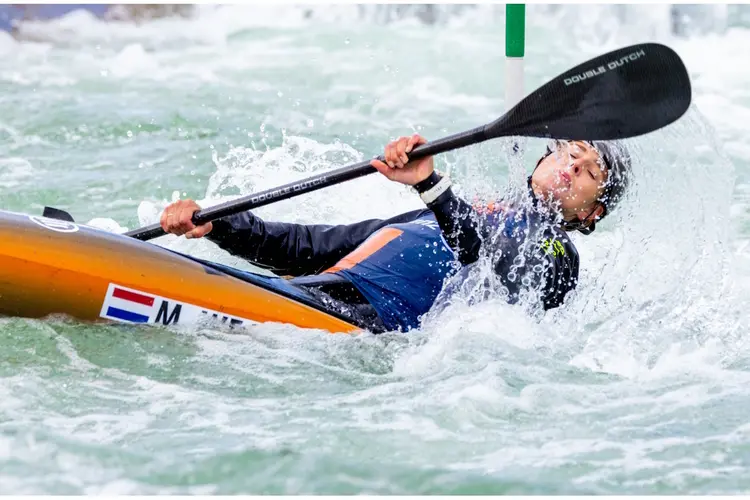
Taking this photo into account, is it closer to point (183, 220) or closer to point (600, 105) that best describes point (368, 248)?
point (183, 220)

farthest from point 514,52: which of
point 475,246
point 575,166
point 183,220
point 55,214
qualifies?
point 55,214

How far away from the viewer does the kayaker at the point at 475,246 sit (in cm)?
412

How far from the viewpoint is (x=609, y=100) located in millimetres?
3949

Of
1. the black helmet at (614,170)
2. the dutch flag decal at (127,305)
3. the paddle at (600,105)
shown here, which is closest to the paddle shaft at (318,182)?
the paddle at (600,105)

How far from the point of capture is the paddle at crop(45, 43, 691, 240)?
3822 mm

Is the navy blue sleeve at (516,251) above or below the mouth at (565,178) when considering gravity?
below

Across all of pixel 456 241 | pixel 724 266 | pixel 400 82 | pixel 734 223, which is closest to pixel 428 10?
pixel 400 82

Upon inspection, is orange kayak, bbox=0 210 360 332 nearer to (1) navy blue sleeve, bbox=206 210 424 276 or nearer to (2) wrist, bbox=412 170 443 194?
(1) navy blue sleeve, bbox=206 210 424 276

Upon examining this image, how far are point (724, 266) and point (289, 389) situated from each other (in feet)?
6.82

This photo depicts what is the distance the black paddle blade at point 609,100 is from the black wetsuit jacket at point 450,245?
0.32m

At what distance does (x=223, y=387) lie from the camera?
3850mm

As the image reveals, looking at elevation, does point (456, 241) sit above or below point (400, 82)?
below

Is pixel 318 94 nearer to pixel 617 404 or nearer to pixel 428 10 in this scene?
pixel 428 10

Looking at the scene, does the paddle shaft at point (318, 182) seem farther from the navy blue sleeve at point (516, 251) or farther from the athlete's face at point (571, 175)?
the athlete's face at point (571, 175)
